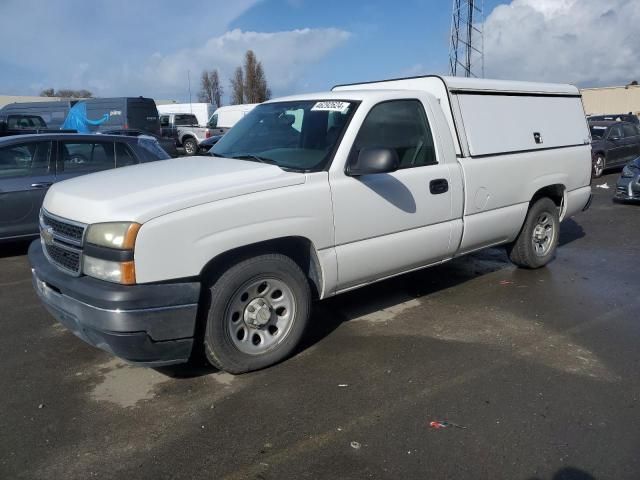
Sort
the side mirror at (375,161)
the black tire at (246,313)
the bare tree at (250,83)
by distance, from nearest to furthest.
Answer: the black tire at (246,313) → the side mirror at (375,161) → the bare tree at (250,83)

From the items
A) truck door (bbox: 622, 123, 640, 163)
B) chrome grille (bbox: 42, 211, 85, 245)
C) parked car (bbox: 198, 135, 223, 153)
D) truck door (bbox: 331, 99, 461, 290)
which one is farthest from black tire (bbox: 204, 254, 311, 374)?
truck door (bbox: 622, 123, 640, 163)

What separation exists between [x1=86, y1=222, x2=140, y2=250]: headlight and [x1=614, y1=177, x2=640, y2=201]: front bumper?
34.2 ft

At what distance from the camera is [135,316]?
3.17 meters

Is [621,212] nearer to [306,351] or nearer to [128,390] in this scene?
[306,351]

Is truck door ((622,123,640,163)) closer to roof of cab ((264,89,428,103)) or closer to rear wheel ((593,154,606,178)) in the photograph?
rear wheel ((593,154,606,178))

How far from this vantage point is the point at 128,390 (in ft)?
12.0

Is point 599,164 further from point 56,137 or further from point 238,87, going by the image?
point 238,87

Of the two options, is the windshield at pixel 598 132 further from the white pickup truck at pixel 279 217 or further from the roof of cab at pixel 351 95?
the roof of cab at pixel 351 95

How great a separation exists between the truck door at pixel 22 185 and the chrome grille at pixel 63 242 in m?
3.36

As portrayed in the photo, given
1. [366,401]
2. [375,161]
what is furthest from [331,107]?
[366,401]

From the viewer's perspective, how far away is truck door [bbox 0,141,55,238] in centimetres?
675

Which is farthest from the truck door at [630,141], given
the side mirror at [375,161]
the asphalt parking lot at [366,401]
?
Result: the side mirror at [375,161]

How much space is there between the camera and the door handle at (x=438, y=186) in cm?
457

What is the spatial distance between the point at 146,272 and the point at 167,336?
A: 1.35ft
